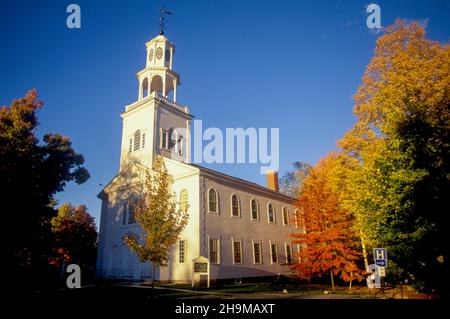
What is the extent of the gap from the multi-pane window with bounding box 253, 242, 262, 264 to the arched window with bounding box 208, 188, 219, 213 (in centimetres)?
596

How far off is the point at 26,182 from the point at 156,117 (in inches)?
483

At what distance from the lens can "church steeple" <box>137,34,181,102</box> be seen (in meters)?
32.1

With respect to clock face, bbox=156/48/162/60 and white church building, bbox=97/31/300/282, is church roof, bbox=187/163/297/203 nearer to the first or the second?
white church building, bbox=97/31/300/282

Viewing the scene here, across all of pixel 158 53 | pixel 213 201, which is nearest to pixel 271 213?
pixel 213 201

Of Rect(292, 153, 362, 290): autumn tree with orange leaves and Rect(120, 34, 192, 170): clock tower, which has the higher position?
Rect(120, 34, 192, 170): clock tower

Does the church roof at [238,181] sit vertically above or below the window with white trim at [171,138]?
below

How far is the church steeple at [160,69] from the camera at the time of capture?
32125 mm

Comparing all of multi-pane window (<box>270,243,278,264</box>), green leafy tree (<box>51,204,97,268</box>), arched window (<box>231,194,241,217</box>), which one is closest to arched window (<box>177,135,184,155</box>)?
arched window (<box>231,194,241,217</box>)

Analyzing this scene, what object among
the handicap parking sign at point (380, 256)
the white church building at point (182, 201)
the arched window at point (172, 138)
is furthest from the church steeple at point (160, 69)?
the handicap parking sign at point (380, 256)

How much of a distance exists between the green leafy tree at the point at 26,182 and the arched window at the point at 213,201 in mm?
12587

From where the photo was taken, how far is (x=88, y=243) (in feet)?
130

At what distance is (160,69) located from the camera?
3209 centimetres

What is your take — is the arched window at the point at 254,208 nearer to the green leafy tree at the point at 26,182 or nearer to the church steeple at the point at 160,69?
the church steeple at the point at 160,69

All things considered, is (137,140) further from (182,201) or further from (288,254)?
(288,254)
